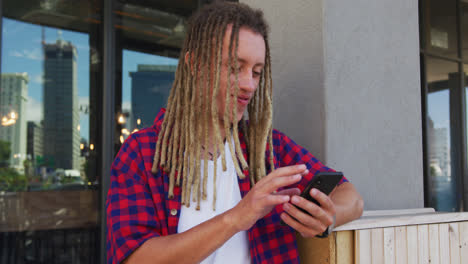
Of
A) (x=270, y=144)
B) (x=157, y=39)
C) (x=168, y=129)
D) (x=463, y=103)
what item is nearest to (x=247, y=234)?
(x=270, y=144)

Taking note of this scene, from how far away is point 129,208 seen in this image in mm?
1146

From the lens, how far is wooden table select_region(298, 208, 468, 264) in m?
1.32

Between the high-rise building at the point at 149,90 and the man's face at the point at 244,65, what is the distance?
11.8 feet

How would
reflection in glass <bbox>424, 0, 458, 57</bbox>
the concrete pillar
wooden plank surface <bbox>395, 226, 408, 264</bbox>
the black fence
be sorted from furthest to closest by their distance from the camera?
reflection in glass <bbox>424, 0, 458, 57</bbox>
the black fence
the concrete pillar
wooden plank surface <bbox>395, 226, 408, 264</bbox>

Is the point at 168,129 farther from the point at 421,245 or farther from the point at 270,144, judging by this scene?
the point at 421,245

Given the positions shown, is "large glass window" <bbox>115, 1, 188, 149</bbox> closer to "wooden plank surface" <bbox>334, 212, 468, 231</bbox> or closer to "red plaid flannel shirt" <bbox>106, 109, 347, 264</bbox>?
"red plaid flannel shirt" <bbox>106, 109, 347, 264</bbox>

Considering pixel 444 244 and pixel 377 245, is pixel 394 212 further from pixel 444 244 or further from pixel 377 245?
pixel 377 245

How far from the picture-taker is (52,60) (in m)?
5.37

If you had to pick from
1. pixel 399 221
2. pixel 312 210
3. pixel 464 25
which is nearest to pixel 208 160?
pixel 312 210

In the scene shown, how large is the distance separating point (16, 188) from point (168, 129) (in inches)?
158

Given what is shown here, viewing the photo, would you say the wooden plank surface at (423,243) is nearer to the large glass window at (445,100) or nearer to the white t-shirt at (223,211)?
the white t-shirt at (223,211)

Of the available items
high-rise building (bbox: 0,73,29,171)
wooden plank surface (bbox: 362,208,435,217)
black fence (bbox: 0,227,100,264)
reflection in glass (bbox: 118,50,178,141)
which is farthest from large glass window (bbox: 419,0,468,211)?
high-rise building (bbox: 0,73,29,171)

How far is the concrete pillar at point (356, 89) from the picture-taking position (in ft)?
5.70

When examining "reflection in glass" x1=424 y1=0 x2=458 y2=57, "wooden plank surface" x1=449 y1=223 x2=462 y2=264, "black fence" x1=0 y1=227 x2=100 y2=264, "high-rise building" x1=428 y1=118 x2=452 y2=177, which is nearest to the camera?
"wooden plank surface" x1=449 y1=223 x2=462 y2=264
